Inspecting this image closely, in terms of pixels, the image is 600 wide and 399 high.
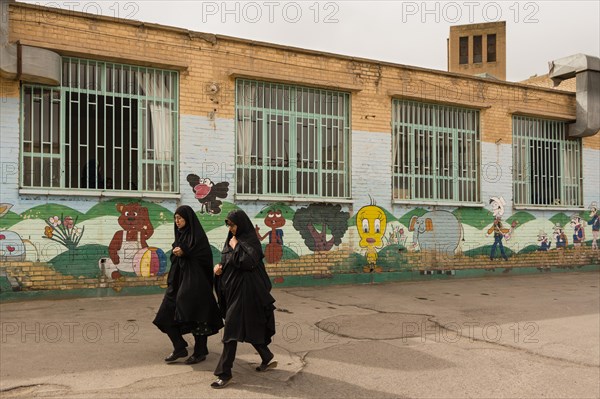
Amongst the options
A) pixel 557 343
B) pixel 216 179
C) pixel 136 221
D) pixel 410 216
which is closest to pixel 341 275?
pixel 410 216

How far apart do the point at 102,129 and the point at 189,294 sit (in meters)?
5.21

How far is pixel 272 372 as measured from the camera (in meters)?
5.67

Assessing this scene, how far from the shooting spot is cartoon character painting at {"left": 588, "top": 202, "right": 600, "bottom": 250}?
15688 mm

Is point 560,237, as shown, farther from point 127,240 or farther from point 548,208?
point 127,240

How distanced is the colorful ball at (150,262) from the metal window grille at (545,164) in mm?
8784

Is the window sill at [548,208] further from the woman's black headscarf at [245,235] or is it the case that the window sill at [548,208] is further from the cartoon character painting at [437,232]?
the woman's black headscarf at [245,235]

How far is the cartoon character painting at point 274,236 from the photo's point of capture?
11258 mm

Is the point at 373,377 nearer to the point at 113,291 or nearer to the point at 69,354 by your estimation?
the point at 69,354

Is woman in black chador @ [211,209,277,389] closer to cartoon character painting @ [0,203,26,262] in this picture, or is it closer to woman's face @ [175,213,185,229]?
woman's face @ [175,213,185,229]

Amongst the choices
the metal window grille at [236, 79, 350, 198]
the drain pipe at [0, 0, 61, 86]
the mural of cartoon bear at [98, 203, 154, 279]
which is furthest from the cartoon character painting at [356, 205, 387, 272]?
the drain pipe at [0, 0, 61, 86]

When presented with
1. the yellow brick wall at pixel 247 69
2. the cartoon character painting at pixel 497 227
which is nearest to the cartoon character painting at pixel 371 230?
the yellow brick wall at pixel 247 69

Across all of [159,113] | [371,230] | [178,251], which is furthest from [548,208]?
[178,251]

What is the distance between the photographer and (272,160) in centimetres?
1155

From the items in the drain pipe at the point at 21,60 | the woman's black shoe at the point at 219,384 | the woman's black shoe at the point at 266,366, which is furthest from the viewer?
the drain pipe at the point at 21,60
